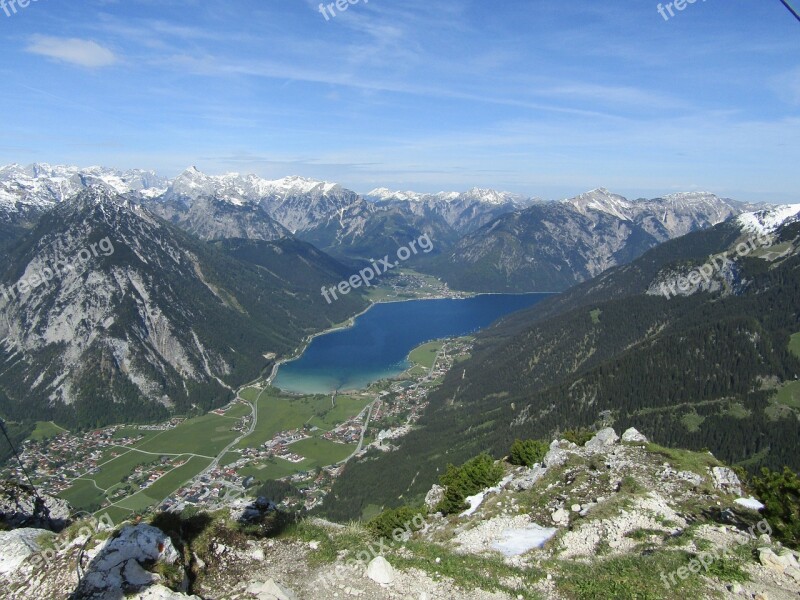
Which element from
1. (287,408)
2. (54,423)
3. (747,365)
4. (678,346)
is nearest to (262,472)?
(287,408)

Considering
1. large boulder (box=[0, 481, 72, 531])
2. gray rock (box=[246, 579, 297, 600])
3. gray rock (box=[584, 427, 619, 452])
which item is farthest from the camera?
gray rock (box=[584, 427, 619, 452])

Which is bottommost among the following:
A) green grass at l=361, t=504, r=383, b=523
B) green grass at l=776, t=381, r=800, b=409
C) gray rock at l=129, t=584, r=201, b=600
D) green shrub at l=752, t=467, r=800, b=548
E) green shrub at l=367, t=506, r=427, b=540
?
green grass at l=361, t=504, r=383, b=523

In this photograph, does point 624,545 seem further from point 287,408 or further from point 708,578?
point 287,408

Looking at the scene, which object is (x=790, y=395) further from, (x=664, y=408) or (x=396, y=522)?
(x=396, y=522)

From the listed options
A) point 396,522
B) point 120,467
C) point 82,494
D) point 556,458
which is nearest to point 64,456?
point 120,467

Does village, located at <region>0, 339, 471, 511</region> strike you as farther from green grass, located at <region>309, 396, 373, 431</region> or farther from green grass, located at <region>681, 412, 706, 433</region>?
green grass, located at <region>681, 412, 706, 433</region>

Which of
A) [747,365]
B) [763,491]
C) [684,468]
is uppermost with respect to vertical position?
[763,491]

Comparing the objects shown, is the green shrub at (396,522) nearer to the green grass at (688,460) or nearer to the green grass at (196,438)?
the green grass at (688,460)

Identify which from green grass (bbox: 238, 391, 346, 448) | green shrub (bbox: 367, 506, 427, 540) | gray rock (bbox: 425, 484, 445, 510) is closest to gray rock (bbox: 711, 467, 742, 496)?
green shrub (bbox: 367, 506, 427, 540)
